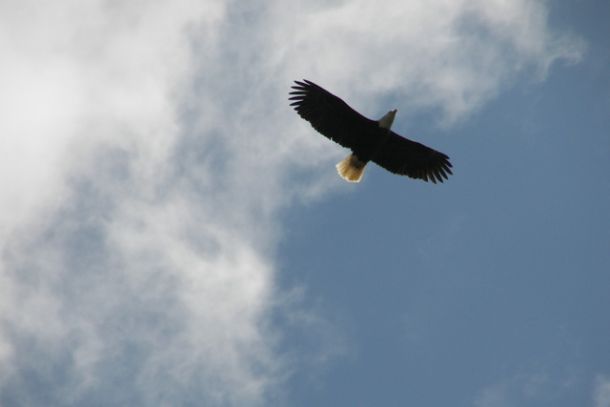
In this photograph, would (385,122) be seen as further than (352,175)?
No

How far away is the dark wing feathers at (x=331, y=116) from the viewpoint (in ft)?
60.8

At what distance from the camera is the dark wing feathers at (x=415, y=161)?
19.1 meters

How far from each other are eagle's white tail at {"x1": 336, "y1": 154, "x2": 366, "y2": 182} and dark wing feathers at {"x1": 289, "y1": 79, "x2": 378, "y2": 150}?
0.51m

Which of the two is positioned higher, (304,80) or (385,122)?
(304,80)

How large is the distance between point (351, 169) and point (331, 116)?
152 centimetres

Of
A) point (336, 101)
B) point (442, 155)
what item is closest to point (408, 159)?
point (442, 155)

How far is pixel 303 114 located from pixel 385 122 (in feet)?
6.46

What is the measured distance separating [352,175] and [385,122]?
186 centimetres

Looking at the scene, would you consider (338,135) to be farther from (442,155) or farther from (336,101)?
(442,155)

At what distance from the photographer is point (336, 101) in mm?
18531

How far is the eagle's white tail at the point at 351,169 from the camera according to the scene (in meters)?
19.5

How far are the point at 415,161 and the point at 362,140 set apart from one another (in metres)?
1.43

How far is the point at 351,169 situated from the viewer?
1955 cm

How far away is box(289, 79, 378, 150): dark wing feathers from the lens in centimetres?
1855
